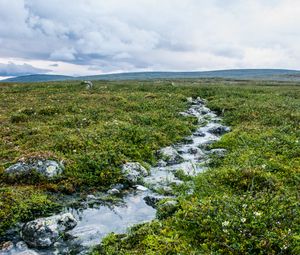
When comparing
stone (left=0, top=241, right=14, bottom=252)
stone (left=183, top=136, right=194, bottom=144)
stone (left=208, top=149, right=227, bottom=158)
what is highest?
stone (left=208, top=149, right=227, bottom=158)

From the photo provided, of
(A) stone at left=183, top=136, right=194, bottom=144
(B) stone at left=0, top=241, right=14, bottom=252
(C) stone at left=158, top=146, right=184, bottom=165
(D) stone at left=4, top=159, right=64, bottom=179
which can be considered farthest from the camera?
(A) stone at left=183, top=136, right=194, bottom=144

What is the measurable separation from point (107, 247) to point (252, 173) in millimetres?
6228

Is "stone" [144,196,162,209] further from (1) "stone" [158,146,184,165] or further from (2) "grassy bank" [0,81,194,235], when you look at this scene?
(1) "stone" [158,146,184,165]

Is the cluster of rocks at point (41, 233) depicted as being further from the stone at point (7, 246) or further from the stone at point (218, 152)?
the stone at point (218, 152)

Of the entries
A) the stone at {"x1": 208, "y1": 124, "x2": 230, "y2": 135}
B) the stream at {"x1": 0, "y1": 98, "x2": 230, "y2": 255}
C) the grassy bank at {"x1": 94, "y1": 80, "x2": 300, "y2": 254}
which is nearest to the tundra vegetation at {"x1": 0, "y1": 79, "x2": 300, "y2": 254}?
the grassy bank at {"x1": 94, "y1": 80, "x2": 300, "y2": 254}

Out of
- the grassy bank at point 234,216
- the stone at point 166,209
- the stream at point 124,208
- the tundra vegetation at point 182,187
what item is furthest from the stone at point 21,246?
the stone at point 166,209

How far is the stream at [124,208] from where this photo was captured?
8859 millimetres

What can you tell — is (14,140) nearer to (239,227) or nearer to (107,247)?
(107,247)

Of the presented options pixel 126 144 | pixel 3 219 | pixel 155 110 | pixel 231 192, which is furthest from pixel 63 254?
pixel 155 110

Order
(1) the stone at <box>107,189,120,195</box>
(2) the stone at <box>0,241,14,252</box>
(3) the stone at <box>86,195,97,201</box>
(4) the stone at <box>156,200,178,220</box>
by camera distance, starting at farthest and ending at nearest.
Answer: (1) the stone at <box>107,189,120,195</box> < (3) the stone at <box>86,195,97,201</box> < (4) the stone at <box>156,200,178,220</box> < (2) the stone at <box>0,241,14,252</box>

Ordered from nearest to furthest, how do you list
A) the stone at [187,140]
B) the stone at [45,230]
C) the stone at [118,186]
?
the stone at [45,230], the stone at [118,186], the stone at [187,140]

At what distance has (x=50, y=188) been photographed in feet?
39.5

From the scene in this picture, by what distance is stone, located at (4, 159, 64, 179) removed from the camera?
41.4 ft

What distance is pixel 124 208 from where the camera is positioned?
1121 centimetres
